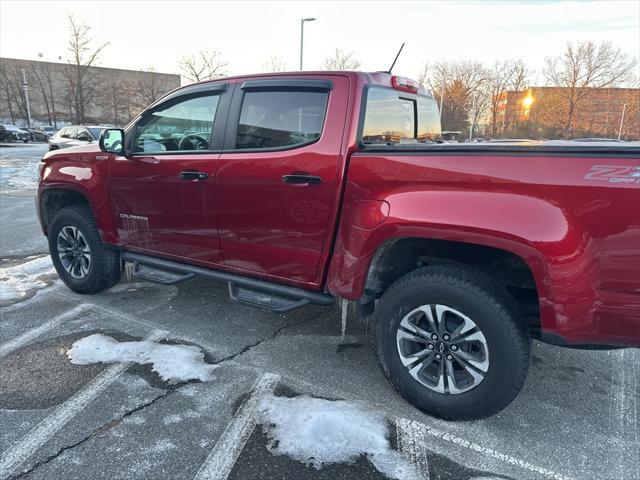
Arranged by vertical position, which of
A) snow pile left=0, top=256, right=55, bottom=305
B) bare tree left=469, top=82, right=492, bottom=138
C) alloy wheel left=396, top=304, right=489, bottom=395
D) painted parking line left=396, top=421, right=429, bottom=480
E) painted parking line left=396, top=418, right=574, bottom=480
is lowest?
painted parking line left=396, top=418, right=574, bottom=480

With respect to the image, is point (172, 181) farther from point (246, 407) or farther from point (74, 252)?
point (246, 407)

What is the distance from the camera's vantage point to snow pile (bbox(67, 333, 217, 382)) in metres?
2.91

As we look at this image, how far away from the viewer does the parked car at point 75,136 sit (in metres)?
16.0

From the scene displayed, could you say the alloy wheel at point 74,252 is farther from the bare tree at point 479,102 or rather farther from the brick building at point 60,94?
the bare tree at point 479,102

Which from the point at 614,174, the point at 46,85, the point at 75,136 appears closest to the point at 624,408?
the point at 614,174

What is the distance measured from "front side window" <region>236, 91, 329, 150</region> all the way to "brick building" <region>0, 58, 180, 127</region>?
50.5m

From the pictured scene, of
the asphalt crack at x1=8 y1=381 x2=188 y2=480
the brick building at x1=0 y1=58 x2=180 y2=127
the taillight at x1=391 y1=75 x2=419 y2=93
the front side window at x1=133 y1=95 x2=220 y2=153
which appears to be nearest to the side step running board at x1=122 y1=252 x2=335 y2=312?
the asphalt crack at x1=8 y1=381 x2=188 y2=480

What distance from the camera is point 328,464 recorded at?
2.11 metres

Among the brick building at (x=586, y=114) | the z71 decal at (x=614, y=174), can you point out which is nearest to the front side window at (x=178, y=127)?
the z71 decal at (x=614, y=174)

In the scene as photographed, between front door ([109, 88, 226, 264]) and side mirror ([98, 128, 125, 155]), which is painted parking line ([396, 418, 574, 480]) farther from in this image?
side mirror ([98, 128, 125, 155])

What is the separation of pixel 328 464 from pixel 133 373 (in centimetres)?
150

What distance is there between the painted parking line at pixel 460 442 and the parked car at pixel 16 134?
1570 inches

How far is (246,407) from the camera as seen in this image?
256cm

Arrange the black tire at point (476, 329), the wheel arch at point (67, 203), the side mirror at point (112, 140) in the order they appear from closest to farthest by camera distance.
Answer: the black tire at point (476, 329) < the side mirror at point (112, 140) < the wheel arch at point (67, 203)
